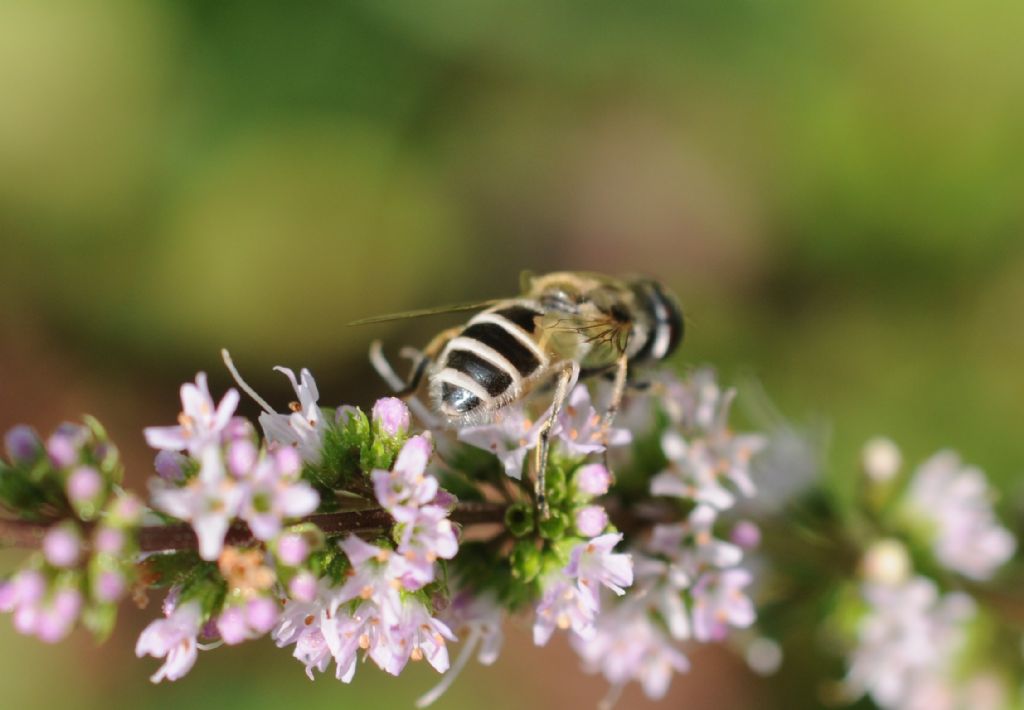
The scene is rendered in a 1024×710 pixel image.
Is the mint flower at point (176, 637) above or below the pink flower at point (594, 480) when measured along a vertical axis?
below

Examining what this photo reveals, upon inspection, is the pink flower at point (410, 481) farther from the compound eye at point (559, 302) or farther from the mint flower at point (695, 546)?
the mint flower at point (695, 546)

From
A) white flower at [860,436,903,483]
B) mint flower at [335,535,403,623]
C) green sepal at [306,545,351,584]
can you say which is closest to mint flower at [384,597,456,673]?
mint flower at [335,535,403,623]

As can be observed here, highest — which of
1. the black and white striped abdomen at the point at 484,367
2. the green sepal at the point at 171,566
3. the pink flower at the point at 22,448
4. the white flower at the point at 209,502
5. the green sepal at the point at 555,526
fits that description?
the black and white striped abdomen at the point at 484,367

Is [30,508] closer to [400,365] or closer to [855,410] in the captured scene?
[400,365]

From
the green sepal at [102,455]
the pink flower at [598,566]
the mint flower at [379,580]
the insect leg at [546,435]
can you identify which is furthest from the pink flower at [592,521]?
the green sepal at [102,455]

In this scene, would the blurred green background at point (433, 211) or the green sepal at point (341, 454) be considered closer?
the green sepal at point (341, 454)

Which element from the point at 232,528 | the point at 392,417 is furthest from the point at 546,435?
the point at 232,528

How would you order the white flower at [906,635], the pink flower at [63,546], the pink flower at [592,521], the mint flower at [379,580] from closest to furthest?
the pink flower at [63,546]
the mint flower at [379,580]
the pink flower at [592,521]
the white flower at [906,635]
